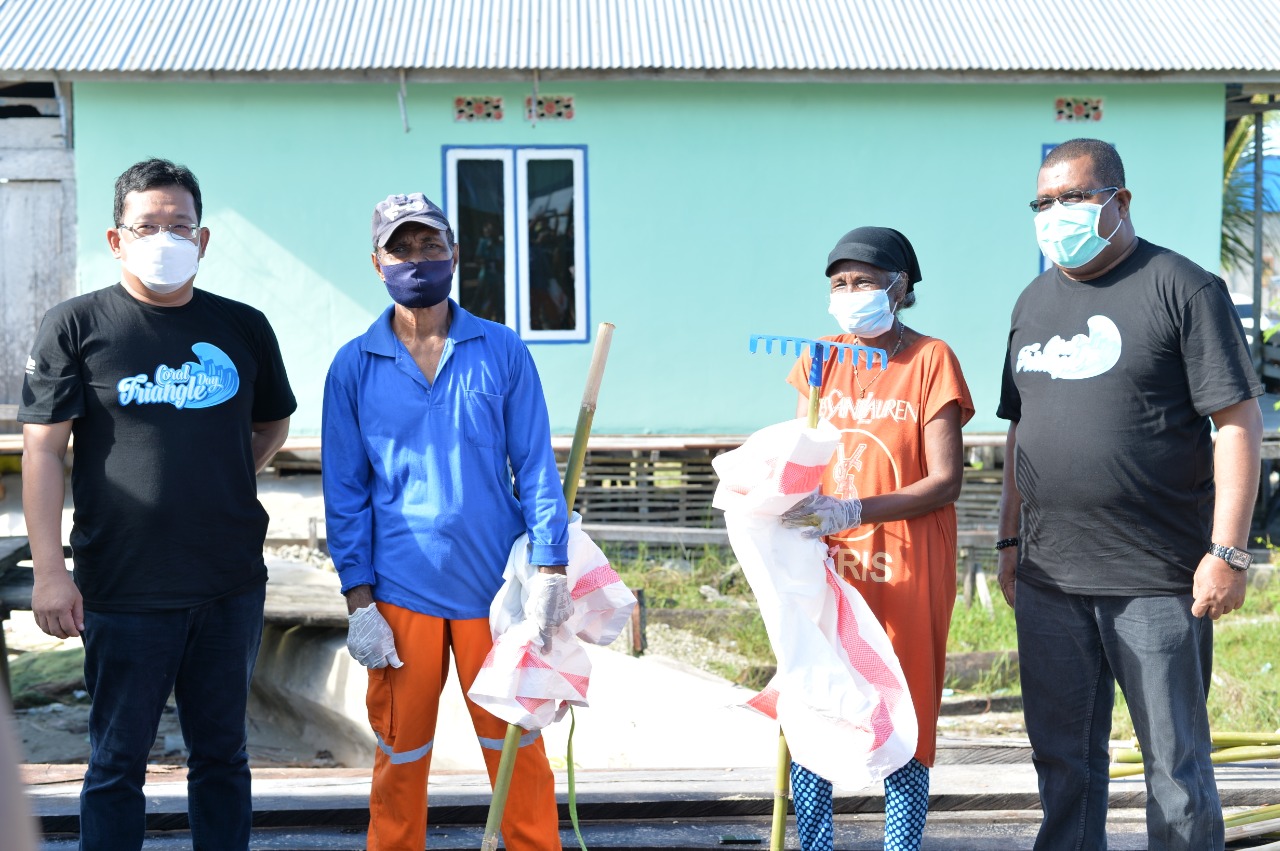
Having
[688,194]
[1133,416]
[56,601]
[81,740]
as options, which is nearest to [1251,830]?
[1133,416]

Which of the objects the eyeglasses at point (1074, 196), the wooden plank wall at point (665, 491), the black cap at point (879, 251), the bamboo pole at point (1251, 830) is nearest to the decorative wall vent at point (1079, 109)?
the wooden plank wall at point (665, 491)

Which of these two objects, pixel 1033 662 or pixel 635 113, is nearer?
pixel 1033 662

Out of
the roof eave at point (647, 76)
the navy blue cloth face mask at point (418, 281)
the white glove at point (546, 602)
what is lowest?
the white glove at point (546, 602)

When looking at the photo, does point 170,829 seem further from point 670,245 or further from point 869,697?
point 670,245

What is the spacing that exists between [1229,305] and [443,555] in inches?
77.1

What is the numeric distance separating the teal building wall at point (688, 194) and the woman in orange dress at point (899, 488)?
6.14m

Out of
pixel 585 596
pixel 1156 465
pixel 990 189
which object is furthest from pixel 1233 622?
pixel 585 596

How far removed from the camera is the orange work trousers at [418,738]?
10.0 feet

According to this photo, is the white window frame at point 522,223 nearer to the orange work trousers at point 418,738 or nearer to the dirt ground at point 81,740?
the dirt ground at point 81,740

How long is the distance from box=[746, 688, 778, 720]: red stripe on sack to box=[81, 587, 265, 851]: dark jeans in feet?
4.38

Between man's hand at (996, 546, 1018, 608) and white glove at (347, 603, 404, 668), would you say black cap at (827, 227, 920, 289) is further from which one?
white glove at (347, 603, 404, 668)

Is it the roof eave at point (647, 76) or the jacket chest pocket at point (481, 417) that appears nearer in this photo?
the jacket chest pocket at point (481, 417)

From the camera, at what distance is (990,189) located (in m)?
9.67

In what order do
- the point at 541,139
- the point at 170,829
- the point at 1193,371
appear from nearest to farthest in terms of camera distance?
the point at 1193,371, the point at 170,829, the point at 541,139
